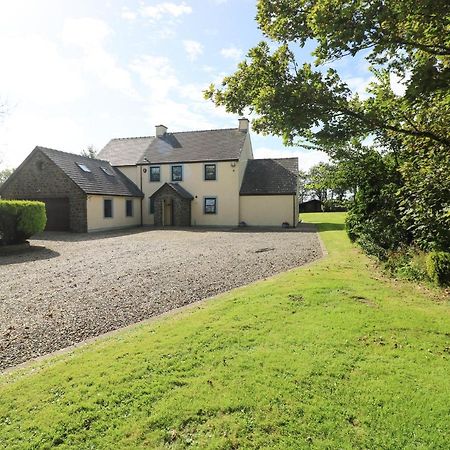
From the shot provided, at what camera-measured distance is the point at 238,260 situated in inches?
443

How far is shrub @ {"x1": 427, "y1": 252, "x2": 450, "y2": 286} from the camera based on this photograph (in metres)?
7.38

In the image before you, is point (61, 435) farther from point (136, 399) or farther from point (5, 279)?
point (5, 279)

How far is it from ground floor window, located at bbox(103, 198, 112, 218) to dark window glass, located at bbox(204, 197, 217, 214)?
7.56 meters

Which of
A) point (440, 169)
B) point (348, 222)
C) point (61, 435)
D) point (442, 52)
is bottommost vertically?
point (61, 435)

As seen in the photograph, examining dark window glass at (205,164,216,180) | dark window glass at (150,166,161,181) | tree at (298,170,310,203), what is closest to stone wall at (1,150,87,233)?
dark window glass at (150,166,161,181)

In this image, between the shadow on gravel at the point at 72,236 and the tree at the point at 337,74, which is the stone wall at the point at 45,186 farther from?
the tree at the point at 337,74

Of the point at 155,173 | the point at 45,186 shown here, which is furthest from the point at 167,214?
the point at 45,186

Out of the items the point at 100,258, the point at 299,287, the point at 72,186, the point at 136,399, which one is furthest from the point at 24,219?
the point at 136,399

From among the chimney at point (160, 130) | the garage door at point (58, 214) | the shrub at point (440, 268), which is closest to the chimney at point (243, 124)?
the chimney at point (160, 130)

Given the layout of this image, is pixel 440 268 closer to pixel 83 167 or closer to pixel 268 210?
pixel 268 210

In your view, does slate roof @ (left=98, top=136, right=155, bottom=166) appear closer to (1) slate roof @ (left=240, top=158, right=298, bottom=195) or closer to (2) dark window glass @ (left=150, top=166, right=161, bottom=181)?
(2) dark window glass @ (left=150, top=166, right=161, bottom=181)

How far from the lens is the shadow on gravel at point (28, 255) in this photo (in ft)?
38.7

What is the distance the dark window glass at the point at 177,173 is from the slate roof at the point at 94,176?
331cm

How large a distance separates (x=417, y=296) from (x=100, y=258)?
10.0 metres
